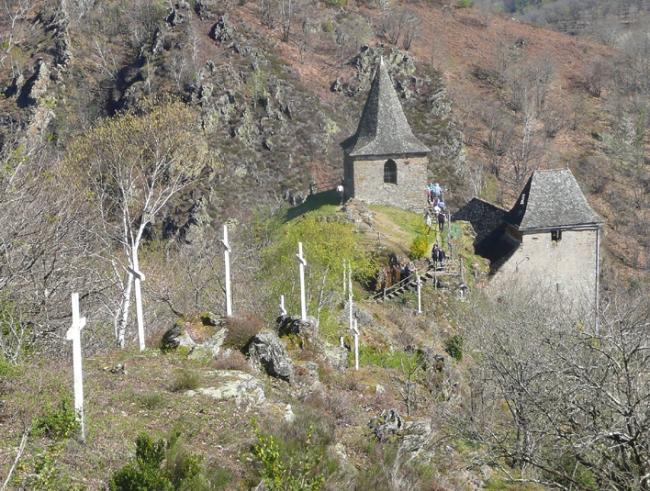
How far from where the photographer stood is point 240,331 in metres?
11.4

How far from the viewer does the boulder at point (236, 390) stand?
8.80 metres

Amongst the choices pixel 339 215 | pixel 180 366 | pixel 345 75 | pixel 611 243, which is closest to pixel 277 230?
pixel 339 215

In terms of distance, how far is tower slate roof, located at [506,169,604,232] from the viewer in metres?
29.8

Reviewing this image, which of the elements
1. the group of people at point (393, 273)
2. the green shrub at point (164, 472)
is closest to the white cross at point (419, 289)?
the group of people at point (393, 273)

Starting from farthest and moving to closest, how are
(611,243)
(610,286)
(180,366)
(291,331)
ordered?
(611,243) → (610,286) → (291,331) → (180,366)

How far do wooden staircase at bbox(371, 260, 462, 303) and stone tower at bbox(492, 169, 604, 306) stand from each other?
328cm

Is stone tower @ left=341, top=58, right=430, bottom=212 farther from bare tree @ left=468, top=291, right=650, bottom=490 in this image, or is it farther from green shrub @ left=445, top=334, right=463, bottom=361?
bare tree @ left=468, top=291, right=650, bottom=490

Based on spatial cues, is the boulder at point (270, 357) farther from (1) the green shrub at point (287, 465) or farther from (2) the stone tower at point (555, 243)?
(2) the stone tower at point (555, 243)

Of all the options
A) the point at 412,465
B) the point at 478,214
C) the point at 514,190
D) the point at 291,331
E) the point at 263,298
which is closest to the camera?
the point at 412,465

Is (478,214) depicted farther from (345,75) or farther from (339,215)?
(345,75)

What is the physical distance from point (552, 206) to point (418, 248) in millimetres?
7098

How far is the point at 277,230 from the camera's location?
94.6ft

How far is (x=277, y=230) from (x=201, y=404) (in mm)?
20509

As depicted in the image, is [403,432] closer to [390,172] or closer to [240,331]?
[240,331]
